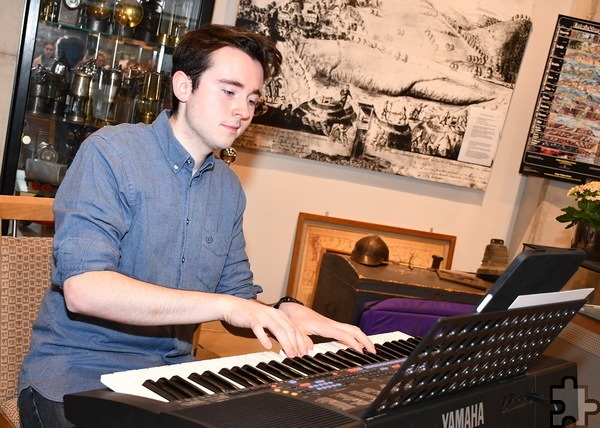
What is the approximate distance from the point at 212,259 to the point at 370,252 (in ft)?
6.77

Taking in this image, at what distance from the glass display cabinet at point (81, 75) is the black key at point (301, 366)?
2.91 m

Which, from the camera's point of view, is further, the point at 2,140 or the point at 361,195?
the point at 361,195

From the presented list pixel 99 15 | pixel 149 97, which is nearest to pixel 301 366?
pixel 149 97

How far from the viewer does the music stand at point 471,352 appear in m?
1.38

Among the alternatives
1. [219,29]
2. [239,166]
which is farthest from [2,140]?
[219,29]

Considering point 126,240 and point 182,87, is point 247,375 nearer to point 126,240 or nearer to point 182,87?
point 126,240

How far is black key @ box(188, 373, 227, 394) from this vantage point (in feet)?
4.83

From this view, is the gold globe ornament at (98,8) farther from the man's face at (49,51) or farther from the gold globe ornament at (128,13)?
the man's face at (49,51)

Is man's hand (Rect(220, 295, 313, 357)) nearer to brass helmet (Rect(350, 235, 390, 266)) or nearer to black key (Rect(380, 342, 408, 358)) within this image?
black key (Rect(380, 342, 408, 358))

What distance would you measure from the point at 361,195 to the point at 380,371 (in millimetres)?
3385

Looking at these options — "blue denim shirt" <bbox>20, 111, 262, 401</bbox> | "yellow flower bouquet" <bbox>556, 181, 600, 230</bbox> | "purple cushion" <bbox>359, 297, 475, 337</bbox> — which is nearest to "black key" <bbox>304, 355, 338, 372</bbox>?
"blue denim shirt" <bbox>20, 111, 262, 401</bbox>

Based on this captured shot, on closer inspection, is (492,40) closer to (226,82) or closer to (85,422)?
(226,82)

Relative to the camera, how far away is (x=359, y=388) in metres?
1.58

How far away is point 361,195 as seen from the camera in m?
5.09
